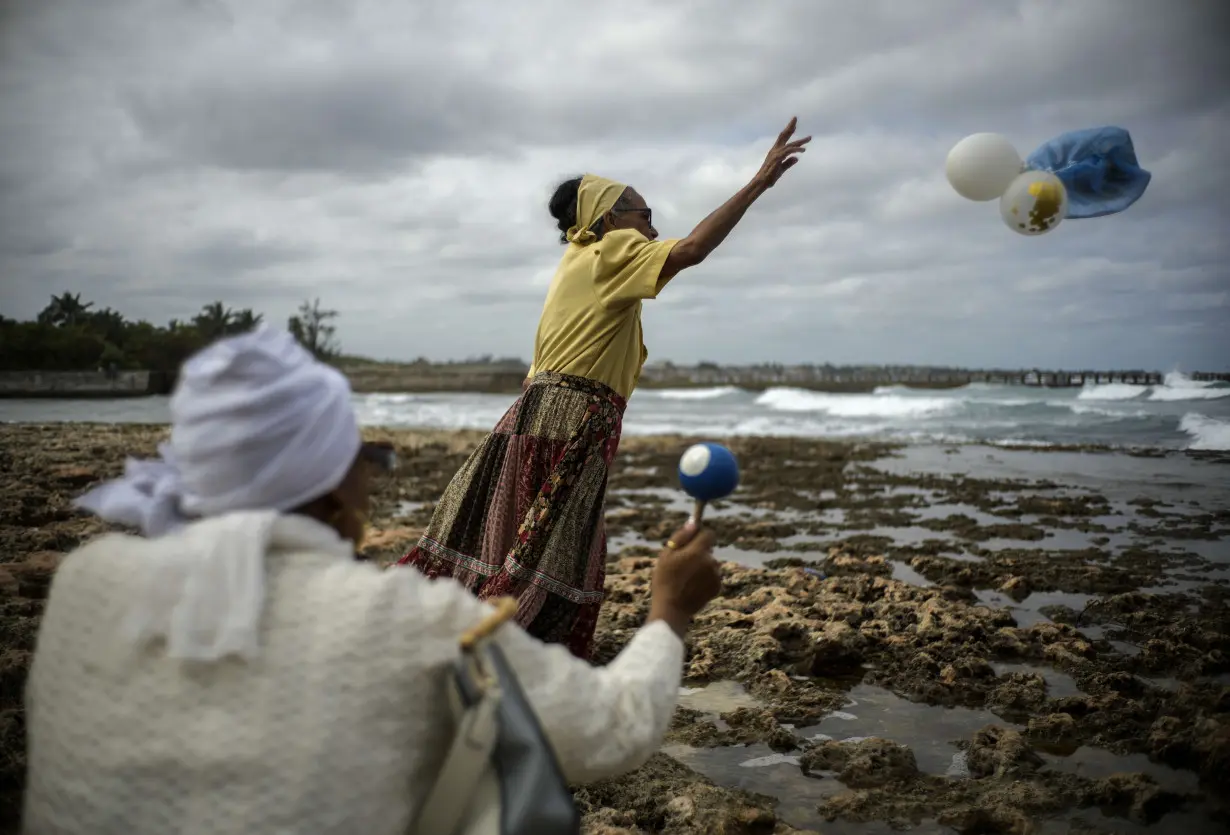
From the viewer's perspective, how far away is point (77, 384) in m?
15.4

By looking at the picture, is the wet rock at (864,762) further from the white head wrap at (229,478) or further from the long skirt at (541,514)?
the white head wrap at (229,478)

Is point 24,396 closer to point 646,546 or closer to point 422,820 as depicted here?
point 646,546

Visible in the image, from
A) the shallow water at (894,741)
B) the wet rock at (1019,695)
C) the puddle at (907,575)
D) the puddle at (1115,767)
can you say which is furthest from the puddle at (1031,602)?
the puddle at (1115,767)

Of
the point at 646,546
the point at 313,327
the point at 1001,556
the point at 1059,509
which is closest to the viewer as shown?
the point at 1001,556

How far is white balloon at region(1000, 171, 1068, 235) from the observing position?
179 inches

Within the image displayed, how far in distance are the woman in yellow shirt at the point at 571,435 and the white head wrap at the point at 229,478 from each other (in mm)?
1488

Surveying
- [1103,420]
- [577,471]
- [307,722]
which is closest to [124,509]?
[307,722]

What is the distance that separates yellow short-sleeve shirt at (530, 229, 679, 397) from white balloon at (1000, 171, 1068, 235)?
101 inches

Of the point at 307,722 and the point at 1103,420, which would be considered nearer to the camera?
the point at 307,722

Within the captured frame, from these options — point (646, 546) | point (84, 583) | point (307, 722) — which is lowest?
point (646, 546)

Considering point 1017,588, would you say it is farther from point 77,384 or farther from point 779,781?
point 77,384

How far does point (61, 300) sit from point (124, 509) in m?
14.5

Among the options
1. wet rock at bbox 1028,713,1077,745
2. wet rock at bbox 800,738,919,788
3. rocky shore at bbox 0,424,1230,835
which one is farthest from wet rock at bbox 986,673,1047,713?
wet rock at bbox 800,738,919,788

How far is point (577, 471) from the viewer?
292 cm
